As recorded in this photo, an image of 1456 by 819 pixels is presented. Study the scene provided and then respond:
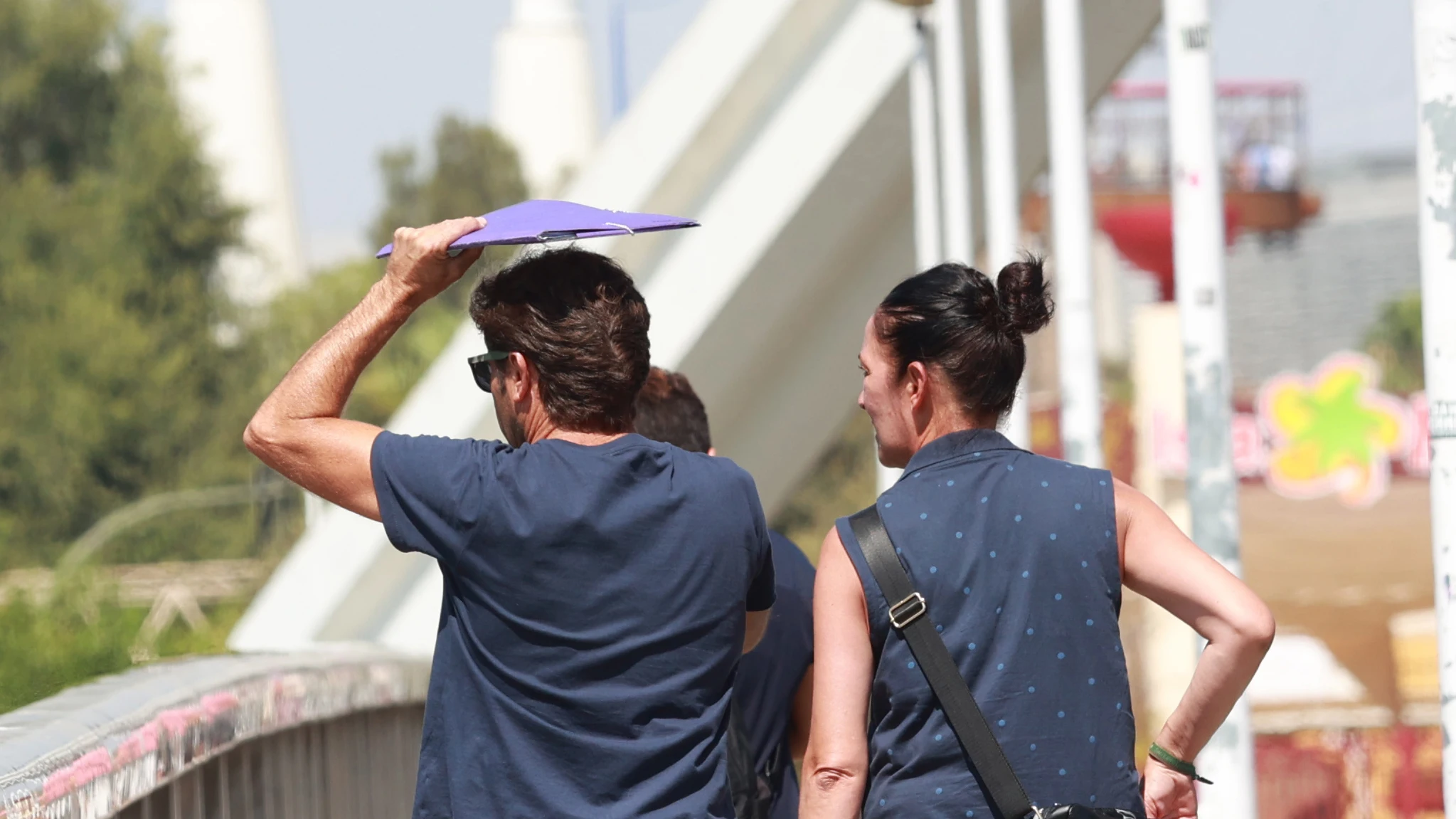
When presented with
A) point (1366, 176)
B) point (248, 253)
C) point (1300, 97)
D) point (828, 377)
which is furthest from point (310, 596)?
point (1366, 176)

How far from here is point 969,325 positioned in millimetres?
2512

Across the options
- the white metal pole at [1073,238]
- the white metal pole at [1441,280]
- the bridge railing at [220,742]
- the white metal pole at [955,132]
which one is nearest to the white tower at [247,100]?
A: the white metal pole at [955,132]

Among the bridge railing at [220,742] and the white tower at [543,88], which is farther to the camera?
the white tower at [543,88]

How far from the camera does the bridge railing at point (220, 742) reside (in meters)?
2.40

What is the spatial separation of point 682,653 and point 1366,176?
70.0m

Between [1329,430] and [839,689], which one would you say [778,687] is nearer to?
[839,689]

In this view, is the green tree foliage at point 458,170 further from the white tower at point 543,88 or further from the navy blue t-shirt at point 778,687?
the navy blue t-shirt at point 778,687

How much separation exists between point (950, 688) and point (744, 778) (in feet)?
3.05

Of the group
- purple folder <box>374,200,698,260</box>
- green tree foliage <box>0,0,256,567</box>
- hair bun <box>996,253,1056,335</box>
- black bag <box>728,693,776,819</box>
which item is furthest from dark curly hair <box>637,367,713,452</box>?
green tree foliage <box>0,0,256,567</box>

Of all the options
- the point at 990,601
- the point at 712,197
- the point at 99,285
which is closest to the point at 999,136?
the point at 712,197

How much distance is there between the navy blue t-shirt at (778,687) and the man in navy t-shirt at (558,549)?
0.82m

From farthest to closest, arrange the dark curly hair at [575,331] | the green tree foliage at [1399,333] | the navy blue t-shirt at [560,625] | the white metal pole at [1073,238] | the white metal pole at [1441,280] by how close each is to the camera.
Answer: the green tree foliage at [1399,333] → the white metal pole at [1073,238] → the white metal pole at [1441,280] → the dark curly hair at [575,331] → the navy blue t-shirt at [560,625]

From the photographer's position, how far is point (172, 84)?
1686 inches

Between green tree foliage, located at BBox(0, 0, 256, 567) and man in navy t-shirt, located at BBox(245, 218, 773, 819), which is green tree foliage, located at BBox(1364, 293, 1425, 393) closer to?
green tree foliage, located at BBox(0, 0, 256, 567)
